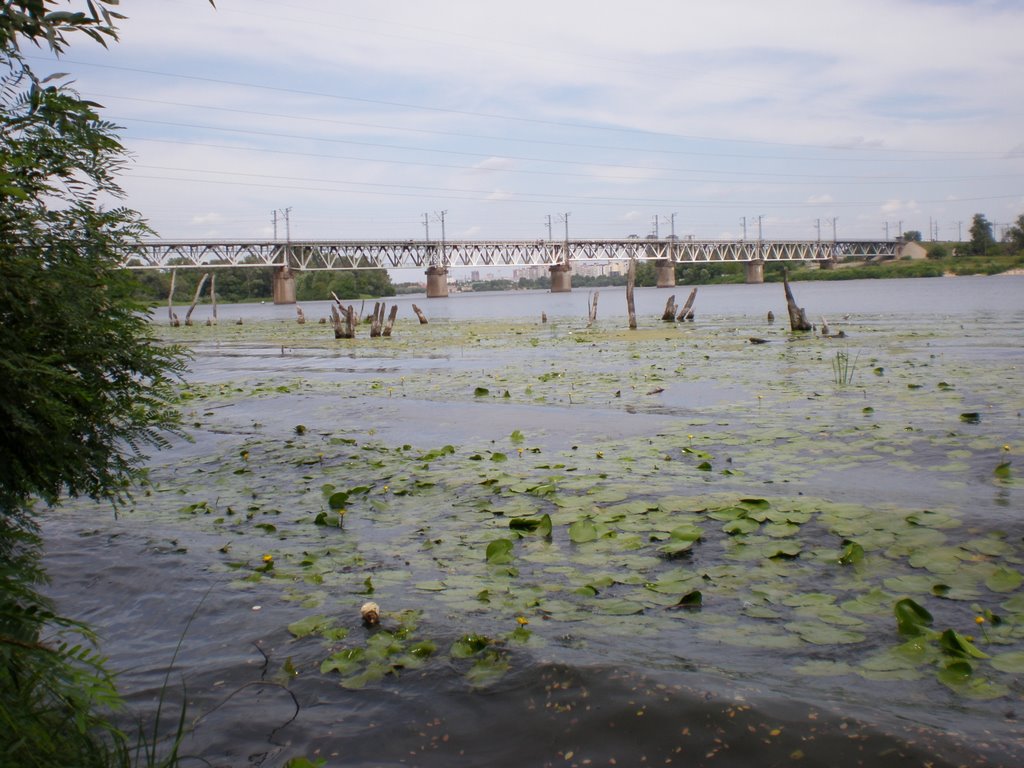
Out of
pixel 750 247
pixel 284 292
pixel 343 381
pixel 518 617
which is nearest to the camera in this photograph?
pixel 518 617

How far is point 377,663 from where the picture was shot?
472cm

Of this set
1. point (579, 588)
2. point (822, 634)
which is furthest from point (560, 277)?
point (822, 634)

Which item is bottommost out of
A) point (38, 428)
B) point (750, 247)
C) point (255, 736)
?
point (255, 736)

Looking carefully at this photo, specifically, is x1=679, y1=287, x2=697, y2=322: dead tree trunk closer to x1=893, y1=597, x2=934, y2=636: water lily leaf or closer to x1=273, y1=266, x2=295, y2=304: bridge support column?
x1=893, y1=597, x2=934, y2=636: water lily leaf

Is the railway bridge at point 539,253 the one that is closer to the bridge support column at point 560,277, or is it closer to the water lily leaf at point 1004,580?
the bridge support column at point 560,277

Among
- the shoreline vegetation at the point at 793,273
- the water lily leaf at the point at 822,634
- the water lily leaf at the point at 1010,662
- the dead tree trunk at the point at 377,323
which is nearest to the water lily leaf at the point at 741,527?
the water lily leaf at the point at 822,634

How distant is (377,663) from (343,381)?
1577 centimetres

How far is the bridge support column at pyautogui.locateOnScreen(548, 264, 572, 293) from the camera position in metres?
131

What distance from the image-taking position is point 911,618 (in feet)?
15.2

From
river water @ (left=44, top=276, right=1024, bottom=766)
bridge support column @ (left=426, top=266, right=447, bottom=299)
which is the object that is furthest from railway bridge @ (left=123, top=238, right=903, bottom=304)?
river water @ (left=44, top=276, right=1024, bottom=766)

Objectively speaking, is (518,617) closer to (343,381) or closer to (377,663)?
(377,663)

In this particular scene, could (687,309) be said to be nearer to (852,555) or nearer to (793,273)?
(852,555)

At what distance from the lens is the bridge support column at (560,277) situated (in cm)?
13112

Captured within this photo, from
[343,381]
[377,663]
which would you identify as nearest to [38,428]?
[377,663]
